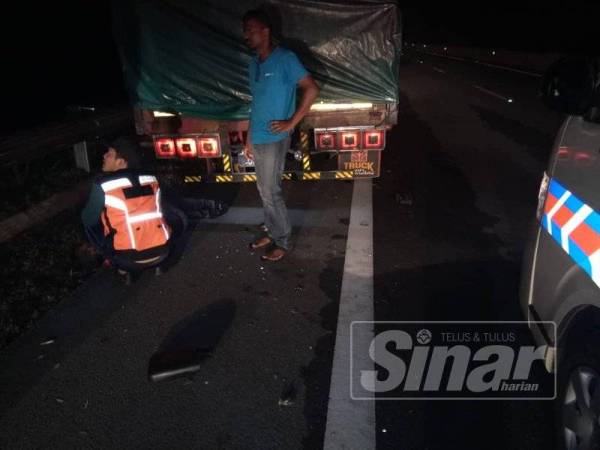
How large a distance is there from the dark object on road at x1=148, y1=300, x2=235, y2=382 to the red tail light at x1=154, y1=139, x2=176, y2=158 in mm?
2503

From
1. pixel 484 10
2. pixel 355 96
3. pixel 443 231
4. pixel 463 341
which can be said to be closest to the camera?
pixel 463 341

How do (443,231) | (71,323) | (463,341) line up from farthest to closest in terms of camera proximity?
1. (443,231)
2. (71,323)
3. (463,341)

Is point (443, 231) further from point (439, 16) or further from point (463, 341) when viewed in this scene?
point (439, 16)

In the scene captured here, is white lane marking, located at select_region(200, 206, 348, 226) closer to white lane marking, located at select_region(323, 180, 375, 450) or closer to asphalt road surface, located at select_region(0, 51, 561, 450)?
asphalt road surface, located at select_region(0, 51, 561, 450)

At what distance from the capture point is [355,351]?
3.27 meters

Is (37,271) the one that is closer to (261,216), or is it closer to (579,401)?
(261,216)

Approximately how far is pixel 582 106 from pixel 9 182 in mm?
6624

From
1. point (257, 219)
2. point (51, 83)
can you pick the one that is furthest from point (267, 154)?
point (51, 83)

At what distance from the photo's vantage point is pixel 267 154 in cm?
Answer: 446

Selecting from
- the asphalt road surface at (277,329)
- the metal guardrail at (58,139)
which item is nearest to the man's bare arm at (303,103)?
the asphalt road surface at (277,329)

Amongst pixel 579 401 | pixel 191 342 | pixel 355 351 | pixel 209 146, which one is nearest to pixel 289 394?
pixel 355 351

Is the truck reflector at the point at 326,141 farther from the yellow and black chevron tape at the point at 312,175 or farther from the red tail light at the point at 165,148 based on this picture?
the red tail light at the point at 165,148

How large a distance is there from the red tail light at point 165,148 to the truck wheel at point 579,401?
4691mm

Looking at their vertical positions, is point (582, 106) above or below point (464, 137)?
above
